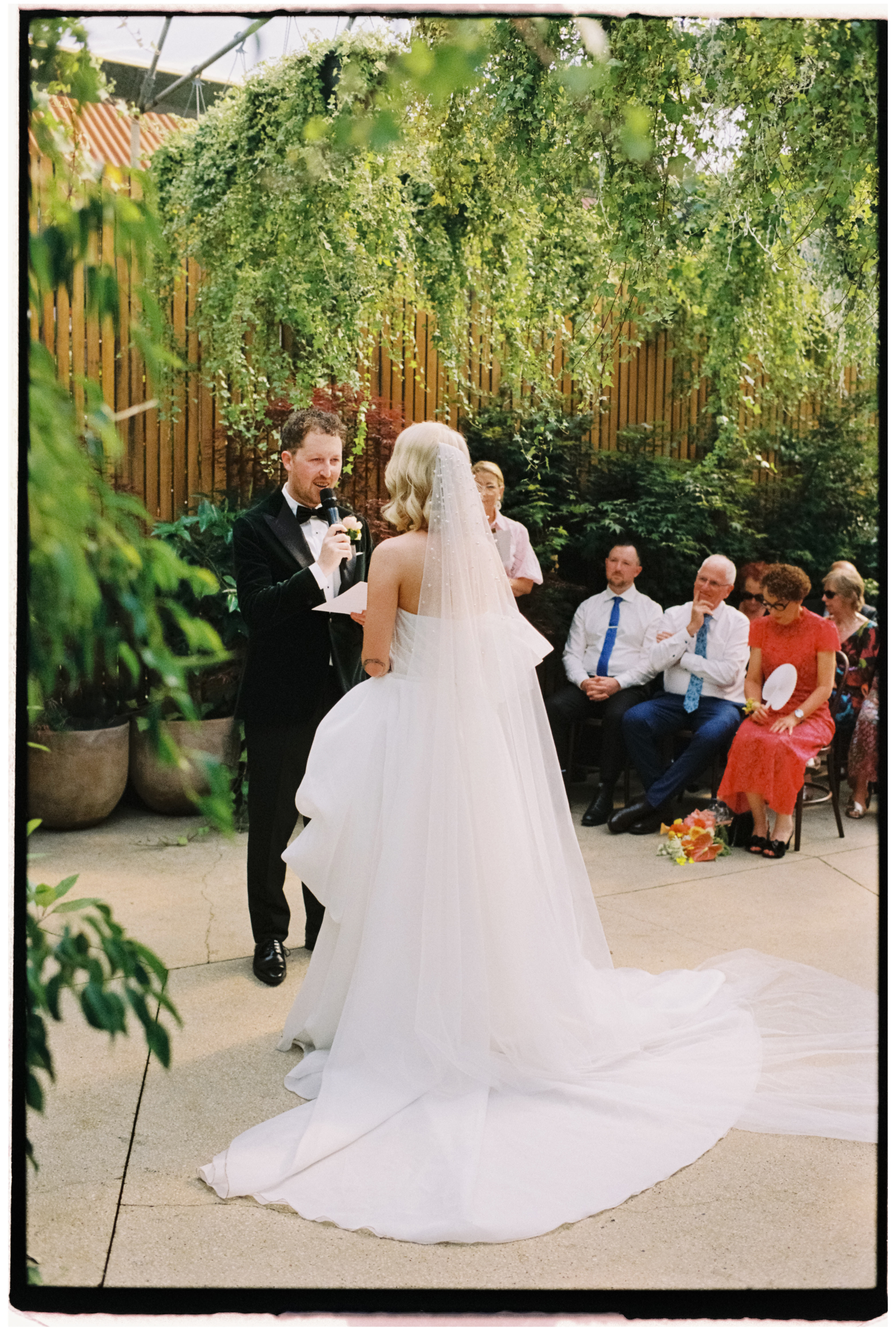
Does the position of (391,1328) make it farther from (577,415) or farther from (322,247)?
(577,415)

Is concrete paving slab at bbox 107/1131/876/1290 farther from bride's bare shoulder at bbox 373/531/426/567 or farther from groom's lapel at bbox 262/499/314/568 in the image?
groom's lapel at bbox 262/499/314/568

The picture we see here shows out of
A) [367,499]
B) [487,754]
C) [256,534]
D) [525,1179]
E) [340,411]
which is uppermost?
[340,411]

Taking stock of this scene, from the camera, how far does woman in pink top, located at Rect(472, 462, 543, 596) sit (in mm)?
5738

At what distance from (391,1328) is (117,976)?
2.02m

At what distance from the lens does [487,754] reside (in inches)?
Answer: 114

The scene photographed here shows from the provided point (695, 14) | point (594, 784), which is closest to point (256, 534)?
point (695, 14)

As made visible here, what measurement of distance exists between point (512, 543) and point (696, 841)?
1.88 m

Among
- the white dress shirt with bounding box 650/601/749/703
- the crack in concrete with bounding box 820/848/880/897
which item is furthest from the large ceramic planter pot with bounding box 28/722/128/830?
the crack in concrete with bounding box 820/848/880/897

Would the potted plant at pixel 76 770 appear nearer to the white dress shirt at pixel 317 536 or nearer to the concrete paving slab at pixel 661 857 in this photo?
the white dress shirt at pixel 317 536

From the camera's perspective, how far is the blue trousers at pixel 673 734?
17.8 feet

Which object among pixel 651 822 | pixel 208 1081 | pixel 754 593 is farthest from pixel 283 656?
pixel 754 593

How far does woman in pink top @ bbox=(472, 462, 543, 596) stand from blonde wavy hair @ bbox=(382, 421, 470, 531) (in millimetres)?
2744

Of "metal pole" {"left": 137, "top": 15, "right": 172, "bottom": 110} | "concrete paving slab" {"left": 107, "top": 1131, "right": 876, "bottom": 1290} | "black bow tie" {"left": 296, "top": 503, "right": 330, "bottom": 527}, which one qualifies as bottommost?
"concrete paving slab" {"left": 107, "top": 1131, "right": 876, "bottom": 1290}

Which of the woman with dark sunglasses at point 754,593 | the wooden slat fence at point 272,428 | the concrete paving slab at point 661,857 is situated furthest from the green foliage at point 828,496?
the concrete paving slab at point 661,857
